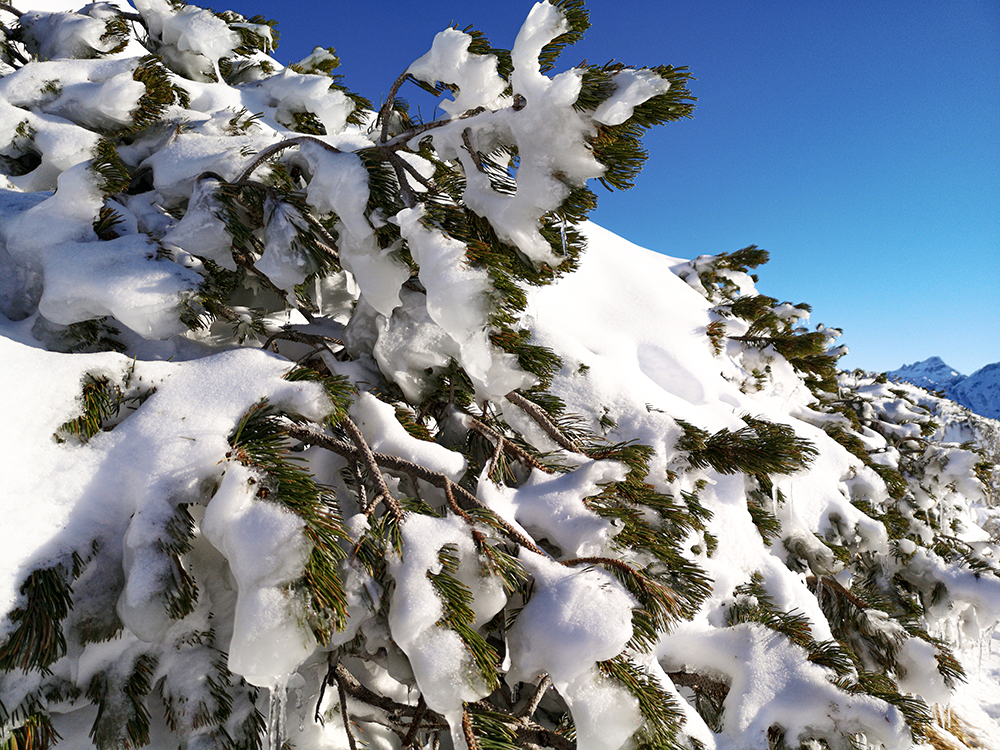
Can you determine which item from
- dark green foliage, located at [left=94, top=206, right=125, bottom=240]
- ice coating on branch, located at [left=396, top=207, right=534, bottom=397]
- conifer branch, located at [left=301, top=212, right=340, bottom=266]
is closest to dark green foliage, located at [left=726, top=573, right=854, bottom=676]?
ice coating on branch, located at [left=396, top=207, right=534, bottom=397]

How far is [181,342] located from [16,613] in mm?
1096

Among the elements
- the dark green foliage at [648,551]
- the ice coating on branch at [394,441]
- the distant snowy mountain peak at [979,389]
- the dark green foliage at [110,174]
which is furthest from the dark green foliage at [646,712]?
the distant snowy mountain peak at [979,389]

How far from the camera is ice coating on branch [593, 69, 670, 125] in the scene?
127 centimetres

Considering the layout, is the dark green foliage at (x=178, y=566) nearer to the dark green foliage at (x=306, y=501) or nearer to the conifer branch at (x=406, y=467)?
the dark green foliage at (x=306, y=501)

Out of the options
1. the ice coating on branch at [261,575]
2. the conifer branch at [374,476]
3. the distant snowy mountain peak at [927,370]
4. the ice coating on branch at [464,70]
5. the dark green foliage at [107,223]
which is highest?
the distant snowy mountain peak at [927,370]

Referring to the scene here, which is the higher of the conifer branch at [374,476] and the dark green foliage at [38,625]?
the conifer branch at [374,476]

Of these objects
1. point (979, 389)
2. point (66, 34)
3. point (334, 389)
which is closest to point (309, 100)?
point (66, 34)

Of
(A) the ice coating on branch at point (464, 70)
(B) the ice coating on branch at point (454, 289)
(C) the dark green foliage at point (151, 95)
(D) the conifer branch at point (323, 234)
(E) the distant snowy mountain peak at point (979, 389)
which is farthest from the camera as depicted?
(E) the distant snowy mountain peak at point (979, 389)

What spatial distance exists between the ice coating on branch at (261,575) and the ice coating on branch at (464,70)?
4.67ft

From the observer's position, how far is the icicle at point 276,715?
1169mm

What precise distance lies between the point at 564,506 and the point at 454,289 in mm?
749

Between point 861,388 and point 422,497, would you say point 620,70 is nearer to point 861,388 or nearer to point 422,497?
point 422,497

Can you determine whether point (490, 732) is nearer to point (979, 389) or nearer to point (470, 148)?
point (470, 148)

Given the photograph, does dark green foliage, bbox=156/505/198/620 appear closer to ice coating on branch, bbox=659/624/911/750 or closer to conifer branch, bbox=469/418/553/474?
Answer: conifer branch, bbox=469/418/553/474
